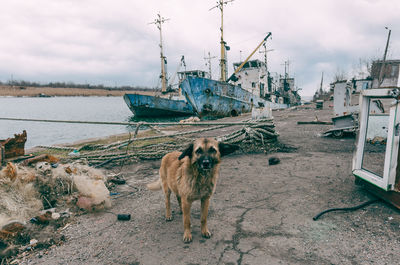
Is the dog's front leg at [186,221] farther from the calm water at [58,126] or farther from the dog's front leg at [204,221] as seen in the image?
the calm water at [58,126]

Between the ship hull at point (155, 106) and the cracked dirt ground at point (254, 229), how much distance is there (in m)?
24.6

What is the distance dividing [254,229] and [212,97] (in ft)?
62.6

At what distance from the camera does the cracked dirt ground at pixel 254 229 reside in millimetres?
2246

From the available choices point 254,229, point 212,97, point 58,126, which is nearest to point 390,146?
point 254,229

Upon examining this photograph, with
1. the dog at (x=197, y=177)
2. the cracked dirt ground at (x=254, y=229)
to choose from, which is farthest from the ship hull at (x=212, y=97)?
the dog at (x=197, y=177)

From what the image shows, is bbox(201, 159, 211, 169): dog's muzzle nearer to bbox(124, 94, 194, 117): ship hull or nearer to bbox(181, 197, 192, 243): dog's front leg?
bbox(181, 197, 192, 243): dog's front leg

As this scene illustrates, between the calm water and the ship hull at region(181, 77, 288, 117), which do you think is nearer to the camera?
the calm water

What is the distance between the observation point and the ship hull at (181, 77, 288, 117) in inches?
819

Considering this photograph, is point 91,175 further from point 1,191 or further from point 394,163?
point 394,163

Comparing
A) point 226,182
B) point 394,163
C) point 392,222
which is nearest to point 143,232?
point 226,182

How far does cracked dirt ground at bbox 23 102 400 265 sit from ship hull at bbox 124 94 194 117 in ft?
80.8

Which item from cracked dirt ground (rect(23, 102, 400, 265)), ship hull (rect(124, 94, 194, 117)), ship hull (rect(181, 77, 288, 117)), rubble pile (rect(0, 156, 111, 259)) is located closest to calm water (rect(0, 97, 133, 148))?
ship hull (rect(124, 94, 194, 117))

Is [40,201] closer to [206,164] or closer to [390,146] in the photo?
[206,164]

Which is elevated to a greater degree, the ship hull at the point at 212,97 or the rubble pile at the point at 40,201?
the ship hull at the point at 212,97
